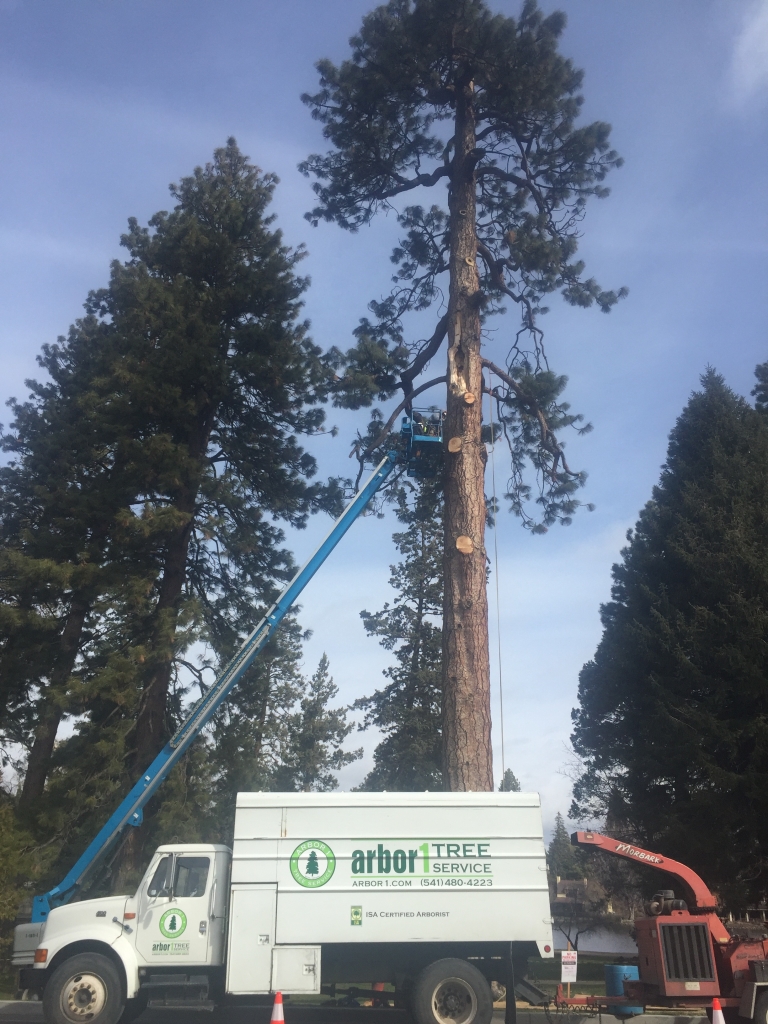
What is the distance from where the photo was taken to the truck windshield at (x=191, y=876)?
30.9 ft

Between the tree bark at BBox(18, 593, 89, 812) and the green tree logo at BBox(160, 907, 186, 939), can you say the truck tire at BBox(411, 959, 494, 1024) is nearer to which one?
the green tree logo at BBox(160, 907, 186, 939)

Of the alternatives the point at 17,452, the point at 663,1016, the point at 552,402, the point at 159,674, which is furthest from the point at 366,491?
the point at 17,452

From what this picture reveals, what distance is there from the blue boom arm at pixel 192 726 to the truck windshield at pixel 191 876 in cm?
252

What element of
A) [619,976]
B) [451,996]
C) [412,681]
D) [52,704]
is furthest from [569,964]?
[412,681]

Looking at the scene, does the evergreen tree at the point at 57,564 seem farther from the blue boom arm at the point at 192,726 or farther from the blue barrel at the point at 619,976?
the blue barrel at the point at 619,976

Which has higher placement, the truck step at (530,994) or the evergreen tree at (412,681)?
the evergreen tree at (412,681)

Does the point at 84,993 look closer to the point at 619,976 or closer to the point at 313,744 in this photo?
the point at 619,976

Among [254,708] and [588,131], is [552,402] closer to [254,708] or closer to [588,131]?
[588,131]

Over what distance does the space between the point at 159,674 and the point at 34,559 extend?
11.8 ft

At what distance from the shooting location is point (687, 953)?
30.6ft

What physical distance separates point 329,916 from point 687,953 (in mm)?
4297

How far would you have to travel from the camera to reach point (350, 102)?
15.5m

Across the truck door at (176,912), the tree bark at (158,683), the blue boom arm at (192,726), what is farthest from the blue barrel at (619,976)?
the tree bark at (158,683)

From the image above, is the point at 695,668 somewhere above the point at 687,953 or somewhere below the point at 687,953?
above
